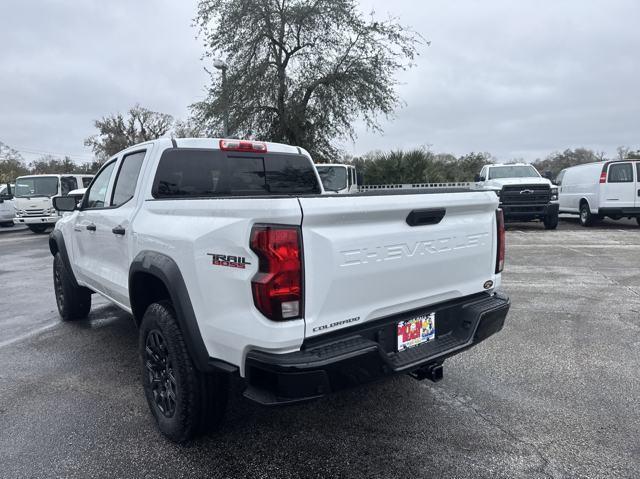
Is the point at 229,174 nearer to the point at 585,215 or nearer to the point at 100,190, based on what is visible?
the point at 100,190

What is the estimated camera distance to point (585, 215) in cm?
1466

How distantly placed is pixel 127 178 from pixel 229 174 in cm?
85

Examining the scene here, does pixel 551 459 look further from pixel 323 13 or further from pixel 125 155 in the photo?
pixel 323 13

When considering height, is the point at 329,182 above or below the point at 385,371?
above

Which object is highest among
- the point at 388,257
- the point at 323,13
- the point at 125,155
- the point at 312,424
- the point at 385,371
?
the point at 323,13

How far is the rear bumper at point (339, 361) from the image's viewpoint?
7.01ft

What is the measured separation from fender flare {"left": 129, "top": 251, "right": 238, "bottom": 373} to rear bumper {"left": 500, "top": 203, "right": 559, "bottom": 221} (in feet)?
40.9

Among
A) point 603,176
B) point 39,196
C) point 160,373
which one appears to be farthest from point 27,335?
point 603,176

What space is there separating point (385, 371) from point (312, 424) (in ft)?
3.15

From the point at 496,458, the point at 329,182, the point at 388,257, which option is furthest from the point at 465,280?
the point at 329,182

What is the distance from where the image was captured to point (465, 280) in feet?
9.80

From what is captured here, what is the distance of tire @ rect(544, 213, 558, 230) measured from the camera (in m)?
13.9

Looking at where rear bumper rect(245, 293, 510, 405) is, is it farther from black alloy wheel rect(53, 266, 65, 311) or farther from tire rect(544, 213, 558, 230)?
tire rect(544, 213, 558, 230)

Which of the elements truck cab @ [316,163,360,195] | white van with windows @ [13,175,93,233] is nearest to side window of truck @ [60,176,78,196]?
white van with windows @ [13,175,93,233]
